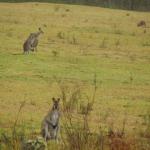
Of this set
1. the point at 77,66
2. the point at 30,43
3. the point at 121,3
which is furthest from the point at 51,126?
the point at 121,3

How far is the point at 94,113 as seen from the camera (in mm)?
15773

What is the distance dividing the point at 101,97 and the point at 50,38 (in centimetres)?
1410

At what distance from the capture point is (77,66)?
23.4m

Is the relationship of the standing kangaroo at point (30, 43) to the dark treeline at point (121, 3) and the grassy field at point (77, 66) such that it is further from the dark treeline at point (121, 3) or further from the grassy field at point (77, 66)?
the dark treeline at point (121, 3)

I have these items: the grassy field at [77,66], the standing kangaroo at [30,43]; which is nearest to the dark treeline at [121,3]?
the grassy field at [77,66]

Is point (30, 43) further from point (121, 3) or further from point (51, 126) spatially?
point (121, 3)

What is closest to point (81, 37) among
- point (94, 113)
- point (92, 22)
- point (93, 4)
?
point (92, 22)

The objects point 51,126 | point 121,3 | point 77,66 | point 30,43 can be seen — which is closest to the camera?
point 51,126

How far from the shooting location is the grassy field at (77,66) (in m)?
16.1

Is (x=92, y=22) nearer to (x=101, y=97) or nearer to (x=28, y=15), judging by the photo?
(x=28, y=15)

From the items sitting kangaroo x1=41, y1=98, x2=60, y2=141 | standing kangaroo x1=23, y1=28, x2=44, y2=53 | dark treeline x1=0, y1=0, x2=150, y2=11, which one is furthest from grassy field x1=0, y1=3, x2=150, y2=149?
dark treeline x1=0, y1=0, x2=150, y2=11

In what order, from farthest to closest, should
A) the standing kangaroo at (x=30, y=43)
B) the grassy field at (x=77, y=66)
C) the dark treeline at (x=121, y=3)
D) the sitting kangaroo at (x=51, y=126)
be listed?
the dark treeline at (x=121, y=3)
the standing kangaroo at (x=30, y=43)
the grassy field at (x=77, y=66)
the sitting kangaroo at (x=51, y=126)

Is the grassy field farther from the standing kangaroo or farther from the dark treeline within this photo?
the dark treeline

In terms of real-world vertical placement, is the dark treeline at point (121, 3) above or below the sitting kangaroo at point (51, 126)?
above
